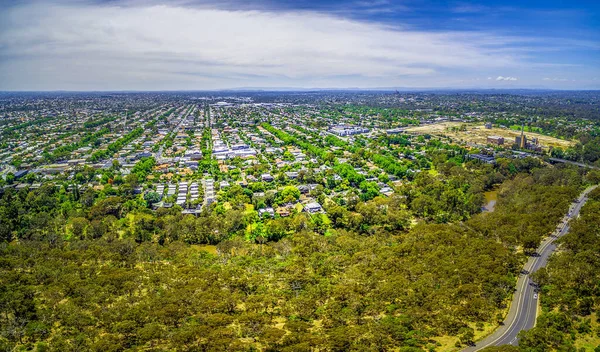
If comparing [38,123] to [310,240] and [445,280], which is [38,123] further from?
[445,280]

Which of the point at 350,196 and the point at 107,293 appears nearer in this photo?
the point at 107,293

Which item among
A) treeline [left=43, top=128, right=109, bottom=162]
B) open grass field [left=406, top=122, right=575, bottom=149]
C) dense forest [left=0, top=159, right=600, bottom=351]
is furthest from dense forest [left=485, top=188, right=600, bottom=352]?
treeline [left=43, top=128, right=109, bottom=162]

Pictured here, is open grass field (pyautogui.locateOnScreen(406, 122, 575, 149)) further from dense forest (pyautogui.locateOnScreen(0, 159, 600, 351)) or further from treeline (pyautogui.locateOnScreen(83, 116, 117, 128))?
treeline (pyautogui.locateOnScreen(83, 116, 117, 128))

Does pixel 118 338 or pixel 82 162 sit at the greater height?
pixel 82 162

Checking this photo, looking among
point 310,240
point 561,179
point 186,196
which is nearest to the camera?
point 310,240

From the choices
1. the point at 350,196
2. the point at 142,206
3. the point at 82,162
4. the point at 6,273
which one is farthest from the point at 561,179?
the point at 82,162

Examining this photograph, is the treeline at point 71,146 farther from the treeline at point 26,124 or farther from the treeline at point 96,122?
the treeline at point 26,124

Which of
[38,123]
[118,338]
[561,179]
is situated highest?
[38,123]
